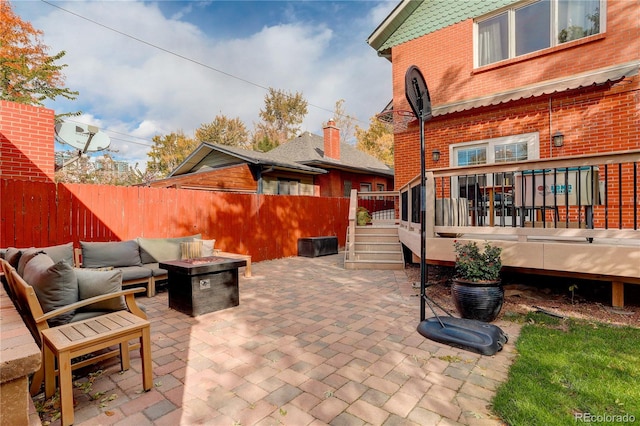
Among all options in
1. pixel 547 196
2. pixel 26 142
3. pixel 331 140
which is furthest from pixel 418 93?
pixel 331 140

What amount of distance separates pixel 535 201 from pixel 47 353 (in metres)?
5.63

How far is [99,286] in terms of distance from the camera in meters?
2.76

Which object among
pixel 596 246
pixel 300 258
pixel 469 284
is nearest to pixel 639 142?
pixel 596 246

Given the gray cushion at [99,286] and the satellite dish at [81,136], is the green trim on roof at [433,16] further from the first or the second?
the gray cushion at [99,286]

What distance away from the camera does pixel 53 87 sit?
16.6m

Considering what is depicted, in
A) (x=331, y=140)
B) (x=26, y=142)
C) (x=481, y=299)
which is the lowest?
(x=481, y=299)

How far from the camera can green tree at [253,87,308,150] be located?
104ft

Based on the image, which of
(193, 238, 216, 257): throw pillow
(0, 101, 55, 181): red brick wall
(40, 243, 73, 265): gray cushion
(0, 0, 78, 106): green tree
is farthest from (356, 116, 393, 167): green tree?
(40, 243, 73, 265): gray cushion

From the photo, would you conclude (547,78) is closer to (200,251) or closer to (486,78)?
(486,78)

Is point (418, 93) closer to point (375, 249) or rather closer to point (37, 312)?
point (37, 312)

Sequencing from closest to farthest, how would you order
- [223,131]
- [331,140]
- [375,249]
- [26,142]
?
[26,142] < [375,249] < [331,140] < [223,131]

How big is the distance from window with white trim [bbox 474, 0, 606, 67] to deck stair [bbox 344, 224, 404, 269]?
485cm

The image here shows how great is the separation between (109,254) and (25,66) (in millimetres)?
16502

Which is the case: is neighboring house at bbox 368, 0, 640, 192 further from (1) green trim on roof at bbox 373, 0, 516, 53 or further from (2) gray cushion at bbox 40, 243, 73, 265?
(2) gray cushion at bbox 40, 243, 73, 265
